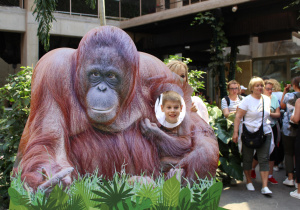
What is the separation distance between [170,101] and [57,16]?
7.84 meters

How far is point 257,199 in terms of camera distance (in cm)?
368

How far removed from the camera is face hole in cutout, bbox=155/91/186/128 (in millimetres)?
1845

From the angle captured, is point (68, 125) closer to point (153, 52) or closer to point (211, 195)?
point (211, 195)

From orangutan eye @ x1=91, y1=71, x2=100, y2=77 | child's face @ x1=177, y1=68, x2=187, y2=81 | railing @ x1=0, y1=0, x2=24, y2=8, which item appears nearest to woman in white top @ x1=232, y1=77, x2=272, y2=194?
child's face @ x1=177, y1=68, x2=187, y2=81

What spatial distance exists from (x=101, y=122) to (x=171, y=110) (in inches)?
16.0

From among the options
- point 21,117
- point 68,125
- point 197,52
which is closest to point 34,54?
point 197,52

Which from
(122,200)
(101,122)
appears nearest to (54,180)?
(101,122)

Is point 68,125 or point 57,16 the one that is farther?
point 57,16

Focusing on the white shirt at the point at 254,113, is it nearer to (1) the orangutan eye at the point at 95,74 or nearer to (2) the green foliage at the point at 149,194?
(1) the orangutan eye at the point at 95,74

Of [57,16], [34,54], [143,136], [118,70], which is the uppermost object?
[57,16]

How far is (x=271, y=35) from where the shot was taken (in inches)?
339

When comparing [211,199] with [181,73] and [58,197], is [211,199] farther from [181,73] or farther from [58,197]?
[181,73]

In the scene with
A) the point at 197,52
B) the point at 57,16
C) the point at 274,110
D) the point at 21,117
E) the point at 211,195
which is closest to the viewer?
the point at 211,195

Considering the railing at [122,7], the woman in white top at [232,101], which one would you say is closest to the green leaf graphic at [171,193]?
the woman in white top at [232,101]
